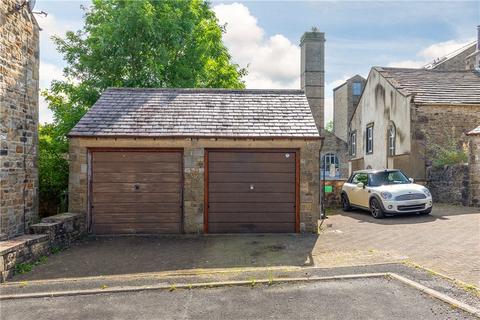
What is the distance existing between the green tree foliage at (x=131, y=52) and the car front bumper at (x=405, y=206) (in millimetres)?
11256

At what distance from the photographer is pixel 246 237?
30.9 ft

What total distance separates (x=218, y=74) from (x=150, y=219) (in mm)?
12646

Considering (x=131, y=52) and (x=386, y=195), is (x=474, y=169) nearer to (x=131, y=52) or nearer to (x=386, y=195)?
(x=386, y=195)

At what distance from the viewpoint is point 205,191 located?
9.91 metres

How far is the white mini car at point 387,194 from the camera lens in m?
11.4

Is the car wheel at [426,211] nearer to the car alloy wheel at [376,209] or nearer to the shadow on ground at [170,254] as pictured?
the car alloy wheel at [376,209]

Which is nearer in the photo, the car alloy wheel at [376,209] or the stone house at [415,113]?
the car alloy wheel at [376,209]

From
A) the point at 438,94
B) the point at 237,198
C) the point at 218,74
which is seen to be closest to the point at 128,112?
the point at 237,198

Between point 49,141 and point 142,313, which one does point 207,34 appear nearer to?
point 49,141

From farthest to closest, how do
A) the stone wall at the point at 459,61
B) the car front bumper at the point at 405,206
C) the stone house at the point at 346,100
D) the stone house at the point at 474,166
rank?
the stone house at the point at 346,100, the stone wall at the point at 459,61, the stone house at the point at 474,166, the car front bumper at the point at 405,206

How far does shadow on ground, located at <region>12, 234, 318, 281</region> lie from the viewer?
6.75 m

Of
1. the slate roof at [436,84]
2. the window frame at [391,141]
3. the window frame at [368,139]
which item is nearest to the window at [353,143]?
the window frame at [368,139]

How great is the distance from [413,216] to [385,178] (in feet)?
5.34

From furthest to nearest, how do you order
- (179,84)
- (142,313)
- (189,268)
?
(179,84) → (189,268) → (142,313)
